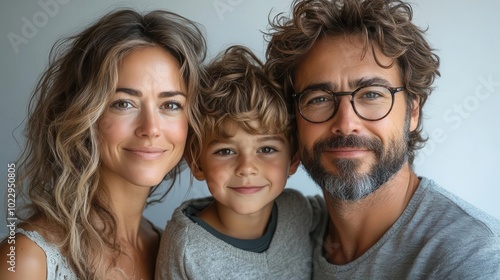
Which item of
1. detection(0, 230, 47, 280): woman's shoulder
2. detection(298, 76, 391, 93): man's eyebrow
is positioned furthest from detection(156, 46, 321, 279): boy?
detection(0, 230, 47, 280): woman's shoulder

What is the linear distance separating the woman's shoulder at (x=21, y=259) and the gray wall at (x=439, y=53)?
119cm

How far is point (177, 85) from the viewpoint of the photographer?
205 centimetres

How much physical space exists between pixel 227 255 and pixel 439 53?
1565mm

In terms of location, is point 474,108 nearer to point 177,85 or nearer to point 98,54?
point 177,85

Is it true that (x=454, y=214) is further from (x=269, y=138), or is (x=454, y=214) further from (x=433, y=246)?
(x=269, y=138)

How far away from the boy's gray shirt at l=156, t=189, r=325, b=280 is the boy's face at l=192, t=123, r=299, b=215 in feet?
0.53

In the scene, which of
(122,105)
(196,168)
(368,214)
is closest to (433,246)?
(368,214)

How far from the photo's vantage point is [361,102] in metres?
1.96

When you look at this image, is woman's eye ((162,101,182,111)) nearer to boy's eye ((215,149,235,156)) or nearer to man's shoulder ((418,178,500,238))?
boy's eye ((215,149,235,156))

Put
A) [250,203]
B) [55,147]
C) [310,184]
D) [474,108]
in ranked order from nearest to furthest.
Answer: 1. [55,147]
2. [250,203]
3. [474,108]
4. [310,184]

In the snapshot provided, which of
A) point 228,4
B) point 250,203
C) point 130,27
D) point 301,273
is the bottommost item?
point 301,273

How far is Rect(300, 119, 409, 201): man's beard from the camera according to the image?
1.96 meters

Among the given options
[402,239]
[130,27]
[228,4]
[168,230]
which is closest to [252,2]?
[228,4]

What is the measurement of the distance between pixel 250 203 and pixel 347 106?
0.56m
